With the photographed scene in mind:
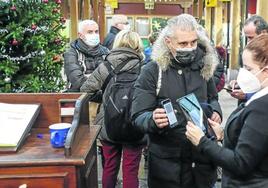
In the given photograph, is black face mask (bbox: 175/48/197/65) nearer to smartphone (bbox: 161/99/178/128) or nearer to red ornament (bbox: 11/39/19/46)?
smartphone (bbox: 161/99/178/128)

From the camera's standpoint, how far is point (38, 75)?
3004 mm

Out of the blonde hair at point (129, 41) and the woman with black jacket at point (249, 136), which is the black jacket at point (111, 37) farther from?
the woman with black jacket at point (249, 136)

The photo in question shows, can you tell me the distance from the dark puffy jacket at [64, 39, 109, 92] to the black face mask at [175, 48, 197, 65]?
1.53m

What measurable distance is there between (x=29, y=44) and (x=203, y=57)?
122 centimetres

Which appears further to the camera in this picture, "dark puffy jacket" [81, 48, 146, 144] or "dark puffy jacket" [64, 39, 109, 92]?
"dark puffy jacket" [64, 39, 109, 92]

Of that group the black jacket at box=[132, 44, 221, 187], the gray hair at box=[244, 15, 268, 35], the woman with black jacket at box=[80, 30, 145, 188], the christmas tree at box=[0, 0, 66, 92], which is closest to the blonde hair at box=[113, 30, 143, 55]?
the woman with black jacket at box=[80, 30, 145, 188]

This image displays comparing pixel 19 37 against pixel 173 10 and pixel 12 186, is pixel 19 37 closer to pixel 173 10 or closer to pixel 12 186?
pixel 12 186

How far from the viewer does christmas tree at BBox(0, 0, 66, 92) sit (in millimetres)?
2666

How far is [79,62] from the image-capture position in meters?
3.76

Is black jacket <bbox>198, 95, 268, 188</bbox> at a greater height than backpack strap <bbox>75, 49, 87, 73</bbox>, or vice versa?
backpack strap <bbox>75, 49, 87, 73</bbox>

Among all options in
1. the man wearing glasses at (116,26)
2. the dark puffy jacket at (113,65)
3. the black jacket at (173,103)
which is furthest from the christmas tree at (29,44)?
the man wearing glasses at (116,26)

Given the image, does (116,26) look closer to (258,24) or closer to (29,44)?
(258,24)

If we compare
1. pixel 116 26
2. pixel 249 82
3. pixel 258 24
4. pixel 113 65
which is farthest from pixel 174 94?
pixel 116 26

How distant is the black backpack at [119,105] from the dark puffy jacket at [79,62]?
0.49 meters
